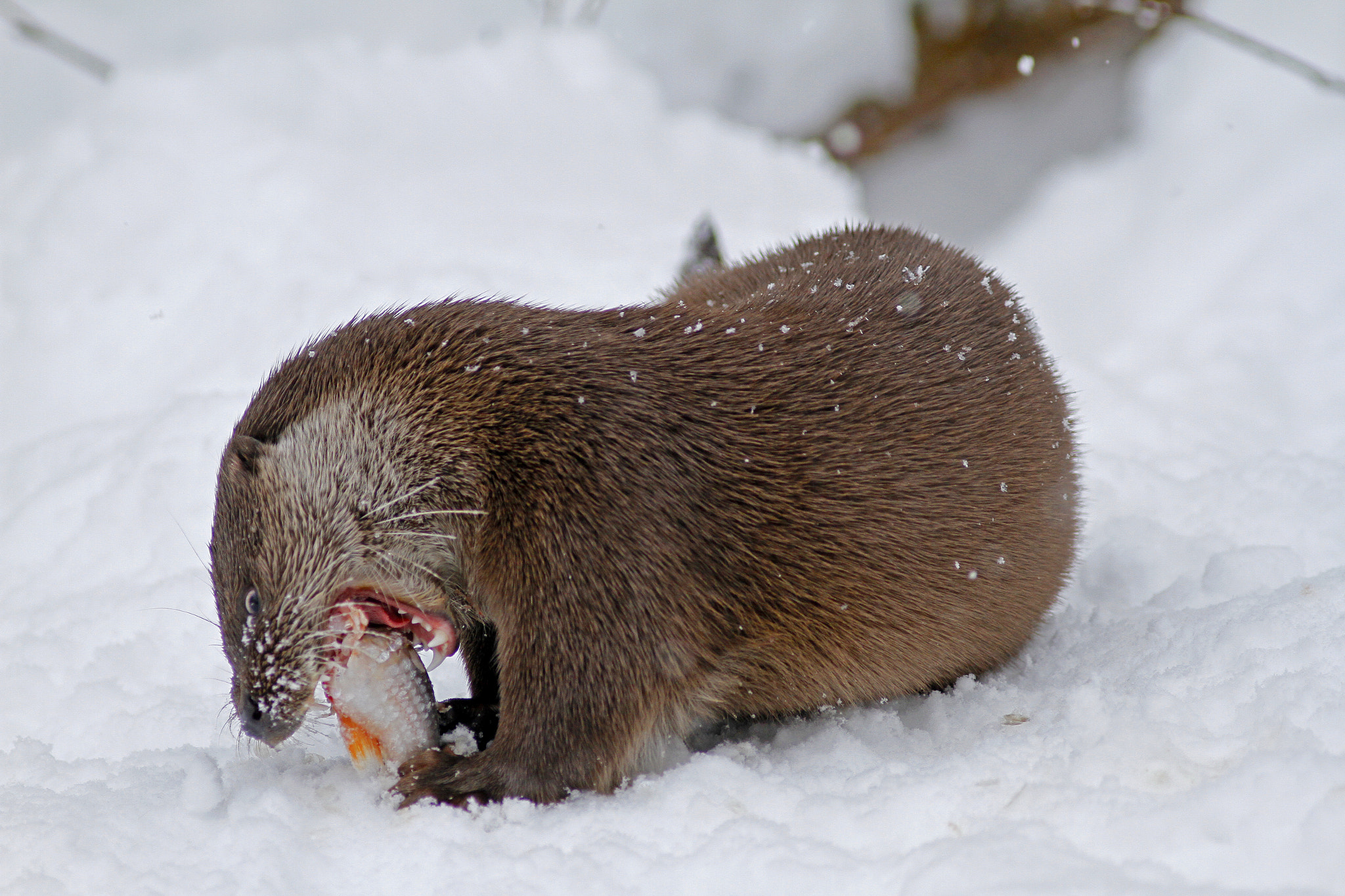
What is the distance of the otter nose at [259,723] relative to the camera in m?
2.19

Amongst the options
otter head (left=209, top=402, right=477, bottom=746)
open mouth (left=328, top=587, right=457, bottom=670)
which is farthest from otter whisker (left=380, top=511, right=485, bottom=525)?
open mouth (left=328, top=587, right=457, bottom=670)

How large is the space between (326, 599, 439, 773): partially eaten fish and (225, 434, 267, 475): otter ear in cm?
37

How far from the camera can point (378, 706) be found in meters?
2.21

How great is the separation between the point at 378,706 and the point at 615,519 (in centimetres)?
59

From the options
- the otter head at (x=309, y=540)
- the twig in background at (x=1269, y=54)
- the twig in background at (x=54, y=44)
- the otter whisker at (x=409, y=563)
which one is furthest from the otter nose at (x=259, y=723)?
the twig in background at (x=1269, y=54)

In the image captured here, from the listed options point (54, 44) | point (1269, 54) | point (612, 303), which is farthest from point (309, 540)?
point (1269, 54)

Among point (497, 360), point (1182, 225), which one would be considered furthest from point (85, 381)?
point (1182, 225)

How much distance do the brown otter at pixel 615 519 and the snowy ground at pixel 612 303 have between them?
0.15 metres

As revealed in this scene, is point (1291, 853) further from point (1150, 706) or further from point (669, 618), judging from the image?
point (669, 618)

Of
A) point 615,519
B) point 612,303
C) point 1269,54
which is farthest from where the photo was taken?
point 1269,54

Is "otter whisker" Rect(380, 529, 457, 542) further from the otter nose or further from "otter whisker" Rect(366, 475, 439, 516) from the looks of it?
the otter nose

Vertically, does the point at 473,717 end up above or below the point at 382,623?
below

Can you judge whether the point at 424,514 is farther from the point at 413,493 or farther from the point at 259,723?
the point at 259,723

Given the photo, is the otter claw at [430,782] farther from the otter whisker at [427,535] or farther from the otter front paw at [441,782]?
the otter whisker at [427,535]
